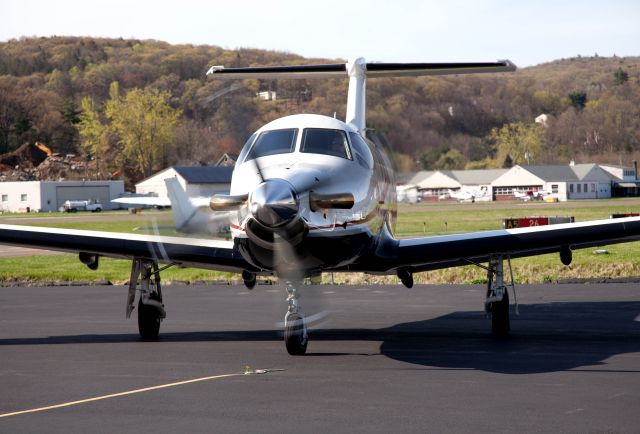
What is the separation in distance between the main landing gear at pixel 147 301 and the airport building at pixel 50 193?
87.6 meters

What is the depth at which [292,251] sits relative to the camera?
41.8 feet

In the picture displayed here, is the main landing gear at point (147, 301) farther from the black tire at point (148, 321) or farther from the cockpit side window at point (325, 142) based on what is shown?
the cockpit side window at point (325, 142)

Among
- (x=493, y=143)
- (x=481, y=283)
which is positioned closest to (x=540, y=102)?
(x=493, y=143)

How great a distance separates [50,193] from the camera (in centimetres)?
10575

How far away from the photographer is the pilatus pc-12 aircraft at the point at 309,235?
12523mm

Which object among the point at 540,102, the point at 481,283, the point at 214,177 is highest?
the point at 540,102

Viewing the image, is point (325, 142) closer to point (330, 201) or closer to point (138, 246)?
point (330, 201)

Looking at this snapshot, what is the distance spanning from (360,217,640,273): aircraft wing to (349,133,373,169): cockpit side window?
5.24 feet

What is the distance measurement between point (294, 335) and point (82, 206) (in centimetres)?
9273

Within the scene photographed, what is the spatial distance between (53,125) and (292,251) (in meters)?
135

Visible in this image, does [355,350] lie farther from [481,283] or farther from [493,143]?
[493,143]

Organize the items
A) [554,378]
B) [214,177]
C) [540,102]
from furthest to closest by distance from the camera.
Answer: [540,102], [214,177], [554,378]

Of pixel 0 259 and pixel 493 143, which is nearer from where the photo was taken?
pixel 493 143

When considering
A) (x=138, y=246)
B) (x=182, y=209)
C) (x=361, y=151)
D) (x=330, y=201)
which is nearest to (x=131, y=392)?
(x=330, y=201)
